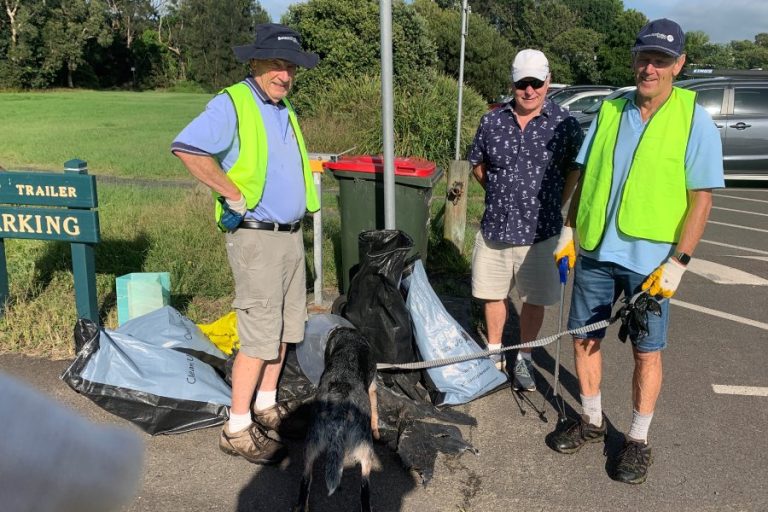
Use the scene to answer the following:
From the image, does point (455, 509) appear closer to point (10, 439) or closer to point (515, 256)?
point (515, 256)

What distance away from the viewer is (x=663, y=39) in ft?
9.09

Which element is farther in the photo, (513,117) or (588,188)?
(513,117)

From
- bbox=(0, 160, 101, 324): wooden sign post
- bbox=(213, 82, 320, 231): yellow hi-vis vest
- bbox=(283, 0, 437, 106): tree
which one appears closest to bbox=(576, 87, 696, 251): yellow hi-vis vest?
bbox=(213, 82, 320, 231): yellow hi-vis vest

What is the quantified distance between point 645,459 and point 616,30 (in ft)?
206

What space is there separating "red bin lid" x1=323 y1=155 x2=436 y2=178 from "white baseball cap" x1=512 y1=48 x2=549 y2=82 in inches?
44.3

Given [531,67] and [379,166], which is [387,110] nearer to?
[379,166]

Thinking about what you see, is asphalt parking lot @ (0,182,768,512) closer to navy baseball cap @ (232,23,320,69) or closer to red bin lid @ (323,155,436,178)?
red bin lid @ (323,155,436,178)

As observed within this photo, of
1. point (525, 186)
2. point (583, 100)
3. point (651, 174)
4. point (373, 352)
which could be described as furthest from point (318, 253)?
point (583, 100)

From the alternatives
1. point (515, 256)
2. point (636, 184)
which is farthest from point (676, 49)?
point (515, 256)

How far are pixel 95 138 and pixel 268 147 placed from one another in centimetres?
1669

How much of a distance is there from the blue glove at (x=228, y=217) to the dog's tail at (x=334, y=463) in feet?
3.51

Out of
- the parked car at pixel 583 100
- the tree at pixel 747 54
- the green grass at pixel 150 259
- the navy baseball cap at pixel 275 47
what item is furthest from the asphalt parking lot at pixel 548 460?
the tree at pixel 747 54

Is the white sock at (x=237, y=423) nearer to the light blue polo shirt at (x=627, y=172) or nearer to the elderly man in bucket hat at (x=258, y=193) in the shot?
the elderly man in bucket hat at (x=258, y=193)

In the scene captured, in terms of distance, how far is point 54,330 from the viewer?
4504mm
